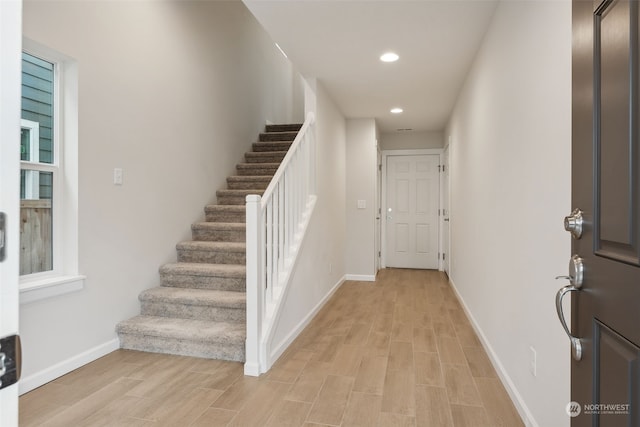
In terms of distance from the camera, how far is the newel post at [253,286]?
238cm

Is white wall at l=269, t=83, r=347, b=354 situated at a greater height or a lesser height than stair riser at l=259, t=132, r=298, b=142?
lesser

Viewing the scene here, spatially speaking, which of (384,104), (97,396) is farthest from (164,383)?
(384,104)

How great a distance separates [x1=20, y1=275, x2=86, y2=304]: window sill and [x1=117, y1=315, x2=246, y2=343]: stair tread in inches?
19.4

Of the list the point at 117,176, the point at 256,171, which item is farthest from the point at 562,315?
the point at 256,171

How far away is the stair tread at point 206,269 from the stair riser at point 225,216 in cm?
68

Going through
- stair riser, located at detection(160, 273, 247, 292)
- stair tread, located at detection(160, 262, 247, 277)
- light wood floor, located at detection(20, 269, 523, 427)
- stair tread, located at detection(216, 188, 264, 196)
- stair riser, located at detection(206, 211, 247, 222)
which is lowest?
light wood floor, located at detection(20, 269, 523, 427)

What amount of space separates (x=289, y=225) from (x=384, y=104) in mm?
2452

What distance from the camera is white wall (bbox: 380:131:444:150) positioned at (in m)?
6.42

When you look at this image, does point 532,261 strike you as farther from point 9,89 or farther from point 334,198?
point 334,198

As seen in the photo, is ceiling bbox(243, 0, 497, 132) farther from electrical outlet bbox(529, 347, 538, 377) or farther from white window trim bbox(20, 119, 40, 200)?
electrical outlet bbox(529, 347, 538, 377)

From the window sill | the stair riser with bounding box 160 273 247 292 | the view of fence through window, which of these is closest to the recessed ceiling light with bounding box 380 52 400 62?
the stair riser with bounding box 160 273 247 292

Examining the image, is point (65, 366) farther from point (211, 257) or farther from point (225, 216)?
point (225, 216)

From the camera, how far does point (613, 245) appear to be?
30.3 inches

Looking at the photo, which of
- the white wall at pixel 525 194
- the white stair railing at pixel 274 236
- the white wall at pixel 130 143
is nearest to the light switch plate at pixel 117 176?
the white wall at pixel 130 143
